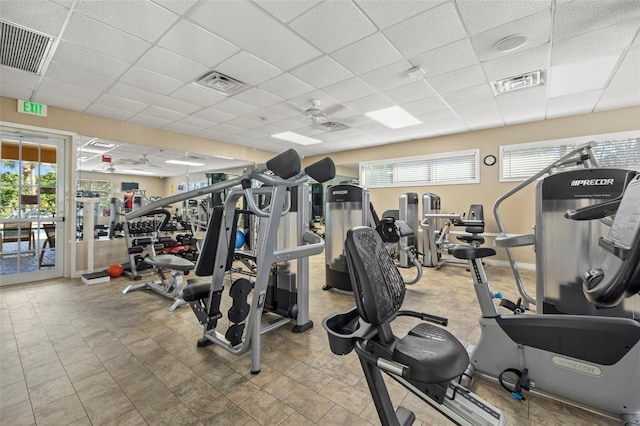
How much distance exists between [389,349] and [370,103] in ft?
13.2

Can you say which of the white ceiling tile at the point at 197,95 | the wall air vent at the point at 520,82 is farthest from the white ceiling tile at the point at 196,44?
the wall air vent at the point at 520,82

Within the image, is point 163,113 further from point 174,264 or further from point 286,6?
point 286,6

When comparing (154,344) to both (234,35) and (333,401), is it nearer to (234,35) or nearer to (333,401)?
(333,401)

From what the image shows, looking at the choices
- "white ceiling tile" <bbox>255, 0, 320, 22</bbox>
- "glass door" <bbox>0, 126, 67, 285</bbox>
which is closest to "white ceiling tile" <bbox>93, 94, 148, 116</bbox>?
"glass door" <bbox>0, 126, 67, 285</bbox>

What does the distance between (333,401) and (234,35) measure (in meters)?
3.16

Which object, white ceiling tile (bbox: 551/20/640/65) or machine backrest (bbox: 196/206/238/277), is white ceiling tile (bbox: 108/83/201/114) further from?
white ceiling tile (bbox: 551/20/640/65)

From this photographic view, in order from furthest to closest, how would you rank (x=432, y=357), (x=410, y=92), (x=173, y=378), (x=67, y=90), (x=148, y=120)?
(x=148, y=120) < (x=410, y=92) < (x=67, y=90) < (x=173, y=378) < (x=432, y=357)

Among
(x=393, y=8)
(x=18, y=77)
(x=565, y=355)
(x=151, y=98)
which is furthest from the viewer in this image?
(x=151, y=98)

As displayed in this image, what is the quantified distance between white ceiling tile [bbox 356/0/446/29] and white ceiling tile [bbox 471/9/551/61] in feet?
2.50

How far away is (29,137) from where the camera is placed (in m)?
4.41

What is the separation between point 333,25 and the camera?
2.50m

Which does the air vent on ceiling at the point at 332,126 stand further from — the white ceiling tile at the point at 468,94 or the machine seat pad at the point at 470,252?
the machine seat pad at the point at 470,252

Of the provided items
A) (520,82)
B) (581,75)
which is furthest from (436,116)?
(581,75)

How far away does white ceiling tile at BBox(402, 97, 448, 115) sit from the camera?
4324 millimetres
